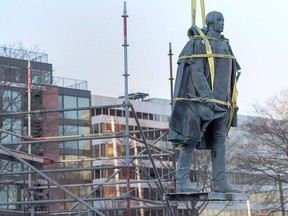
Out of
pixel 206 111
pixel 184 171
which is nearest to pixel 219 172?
pixel 184 171

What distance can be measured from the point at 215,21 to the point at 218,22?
4cm

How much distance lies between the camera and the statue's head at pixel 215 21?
8516 millimetres

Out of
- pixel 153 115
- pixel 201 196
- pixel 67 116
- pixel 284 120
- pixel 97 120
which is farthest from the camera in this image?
pixel 153 115

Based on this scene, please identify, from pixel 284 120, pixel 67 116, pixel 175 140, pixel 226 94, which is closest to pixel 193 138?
pixel 175 140

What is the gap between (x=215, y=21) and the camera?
8516 mm

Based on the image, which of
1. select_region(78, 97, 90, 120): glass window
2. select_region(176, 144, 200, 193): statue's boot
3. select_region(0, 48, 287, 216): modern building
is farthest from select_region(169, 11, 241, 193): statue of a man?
select_region(78, 97, 90, 120): glass window

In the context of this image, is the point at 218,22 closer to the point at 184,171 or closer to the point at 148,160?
the point at 184,171

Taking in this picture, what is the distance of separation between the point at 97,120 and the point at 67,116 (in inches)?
306

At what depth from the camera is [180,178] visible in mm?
8188

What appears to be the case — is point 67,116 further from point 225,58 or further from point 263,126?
point 225,58

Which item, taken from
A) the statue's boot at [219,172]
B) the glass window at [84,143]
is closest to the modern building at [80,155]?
the glass window at [84,143]

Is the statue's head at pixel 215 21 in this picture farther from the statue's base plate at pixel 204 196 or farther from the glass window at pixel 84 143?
the glass window at pixel 84 143

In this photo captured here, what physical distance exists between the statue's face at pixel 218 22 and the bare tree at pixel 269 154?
32404mm

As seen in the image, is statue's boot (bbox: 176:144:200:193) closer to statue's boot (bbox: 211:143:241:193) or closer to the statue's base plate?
the statue's base plate
